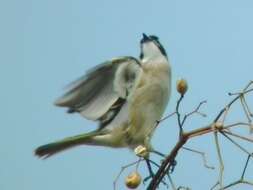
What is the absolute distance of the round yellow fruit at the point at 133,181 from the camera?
180 cm

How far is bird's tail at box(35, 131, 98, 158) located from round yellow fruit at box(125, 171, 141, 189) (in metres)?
1.20

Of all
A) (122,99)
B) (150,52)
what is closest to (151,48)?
(150,52)

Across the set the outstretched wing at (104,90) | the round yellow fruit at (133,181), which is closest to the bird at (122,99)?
Answer: the outstretched wing at (104,90)

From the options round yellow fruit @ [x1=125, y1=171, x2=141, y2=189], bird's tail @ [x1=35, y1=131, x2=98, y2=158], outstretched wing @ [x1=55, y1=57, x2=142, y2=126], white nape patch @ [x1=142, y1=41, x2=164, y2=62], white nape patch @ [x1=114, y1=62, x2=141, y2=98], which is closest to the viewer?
round yellow fruit @ [x1=125, y1=171, x2=141, y2=189]

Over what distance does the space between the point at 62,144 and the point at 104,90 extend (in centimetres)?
42

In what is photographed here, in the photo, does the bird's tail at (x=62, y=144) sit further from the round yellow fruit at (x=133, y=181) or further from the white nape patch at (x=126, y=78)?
the round yellow fruit at (x=133, y=181)

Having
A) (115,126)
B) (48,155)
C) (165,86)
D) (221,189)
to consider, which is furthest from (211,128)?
(165,86)

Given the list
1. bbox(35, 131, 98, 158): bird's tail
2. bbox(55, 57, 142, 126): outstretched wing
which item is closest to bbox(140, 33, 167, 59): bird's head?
bbox(55, 57, 142, 126): outstretched wing

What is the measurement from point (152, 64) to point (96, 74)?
0.57 meters

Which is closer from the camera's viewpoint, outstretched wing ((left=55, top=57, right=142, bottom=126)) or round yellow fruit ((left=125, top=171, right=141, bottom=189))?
round yellow fruit ((left=125, top=171, right=141, bottom=189))

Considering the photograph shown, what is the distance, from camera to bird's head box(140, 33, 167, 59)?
4.25 meters

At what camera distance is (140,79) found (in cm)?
392

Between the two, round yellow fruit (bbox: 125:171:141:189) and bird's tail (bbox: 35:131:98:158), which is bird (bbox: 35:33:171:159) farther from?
round yellow fruit (bbox: 125:171:141:189)

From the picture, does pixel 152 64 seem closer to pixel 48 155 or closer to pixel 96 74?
pixel 96 74
